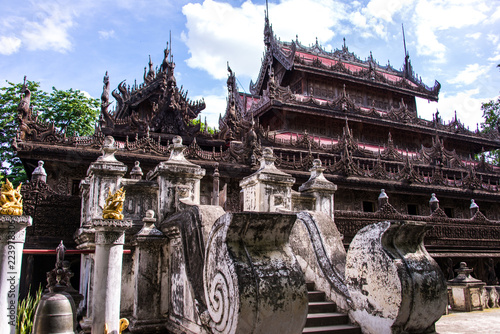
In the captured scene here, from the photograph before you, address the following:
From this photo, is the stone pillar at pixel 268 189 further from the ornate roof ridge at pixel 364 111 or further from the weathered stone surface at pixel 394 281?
the ornate roof ridge at pixel 364 111

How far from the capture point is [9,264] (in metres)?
4.21

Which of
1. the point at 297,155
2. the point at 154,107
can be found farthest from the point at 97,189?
the point at 297,155

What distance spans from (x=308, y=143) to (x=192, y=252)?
52.2 feet

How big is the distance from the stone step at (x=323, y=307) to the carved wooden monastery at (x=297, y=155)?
1690 mm

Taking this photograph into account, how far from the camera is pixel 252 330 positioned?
342cm

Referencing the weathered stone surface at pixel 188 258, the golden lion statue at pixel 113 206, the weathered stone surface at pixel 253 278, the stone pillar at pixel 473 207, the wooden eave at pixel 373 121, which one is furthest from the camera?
the wooden eave at pixel 373 121

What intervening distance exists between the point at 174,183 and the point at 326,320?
299 cm

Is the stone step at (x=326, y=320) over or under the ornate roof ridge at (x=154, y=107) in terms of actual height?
under

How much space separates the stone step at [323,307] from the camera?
5.38 m

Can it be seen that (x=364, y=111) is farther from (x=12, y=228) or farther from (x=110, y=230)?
(x=12, y=228)

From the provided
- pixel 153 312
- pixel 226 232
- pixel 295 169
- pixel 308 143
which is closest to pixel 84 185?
pixel 153 312

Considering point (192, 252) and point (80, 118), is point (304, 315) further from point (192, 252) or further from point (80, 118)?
point (80, 118)

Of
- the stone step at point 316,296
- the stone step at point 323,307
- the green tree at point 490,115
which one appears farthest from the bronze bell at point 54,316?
the green tree at point 490,115

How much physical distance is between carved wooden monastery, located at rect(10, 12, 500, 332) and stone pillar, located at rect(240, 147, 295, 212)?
7cm
